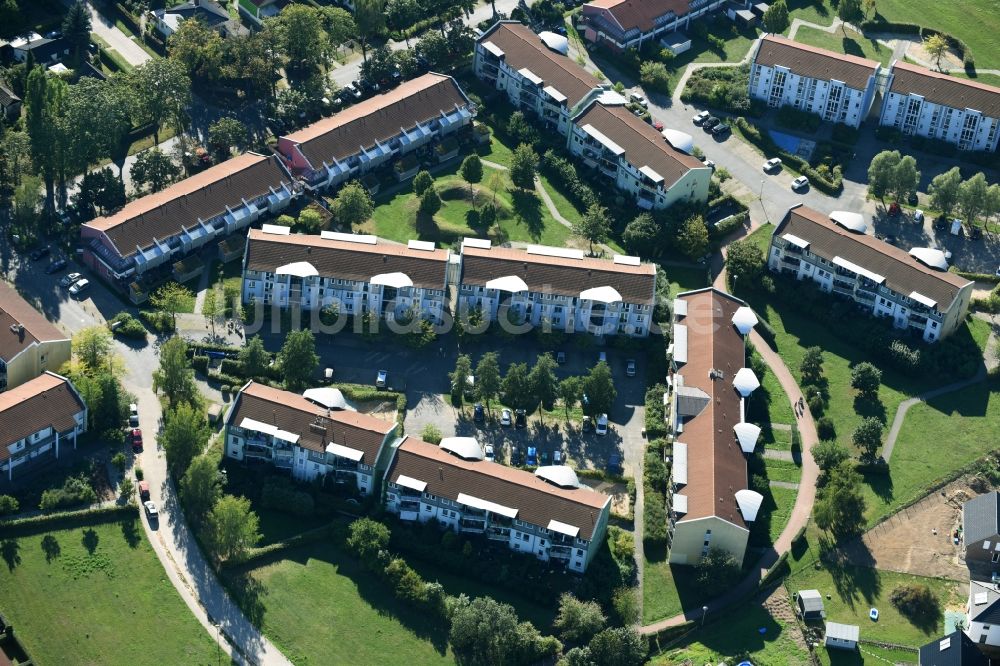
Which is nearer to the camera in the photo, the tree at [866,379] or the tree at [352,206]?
the tree at [866,379]

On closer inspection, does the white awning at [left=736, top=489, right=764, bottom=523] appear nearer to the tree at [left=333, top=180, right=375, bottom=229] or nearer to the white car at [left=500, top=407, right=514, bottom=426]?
the white car at [left=500, top=407, right=514, bottom=426]

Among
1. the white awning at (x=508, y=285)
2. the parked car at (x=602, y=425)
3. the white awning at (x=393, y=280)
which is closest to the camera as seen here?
the parked car at (x=602, y=425)

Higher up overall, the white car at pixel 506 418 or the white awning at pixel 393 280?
the white awning at pixel 393 280

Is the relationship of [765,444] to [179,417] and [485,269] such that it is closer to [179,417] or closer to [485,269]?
[485,269]

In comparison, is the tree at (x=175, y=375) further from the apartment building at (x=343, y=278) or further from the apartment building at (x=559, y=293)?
the apartment building at (x=559, y=293)

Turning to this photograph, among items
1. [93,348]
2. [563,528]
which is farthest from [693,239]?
[93,348]

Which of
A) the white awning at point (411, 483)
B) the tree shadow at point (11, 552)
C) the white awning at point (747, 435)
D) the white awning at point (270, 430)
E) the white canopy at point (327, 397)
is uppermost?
the white awning at point (747, 435)

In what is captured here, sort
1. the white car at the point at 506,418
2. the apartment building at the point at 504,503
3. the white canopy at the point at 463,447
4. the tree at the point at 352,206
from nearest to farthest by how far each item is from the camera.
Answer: the apartment building at the point at 504,503, the white canopy at the point at 463,447, the white car at the point at 506,418, the tree at the point at 352,206

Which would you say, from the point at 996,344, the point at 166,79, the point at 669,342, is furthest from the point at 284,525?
the point at 996,344

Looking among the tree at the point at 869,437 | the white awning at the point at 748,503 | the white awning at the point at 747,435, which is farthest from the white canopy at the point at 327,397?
the tree at the point at 869,437
